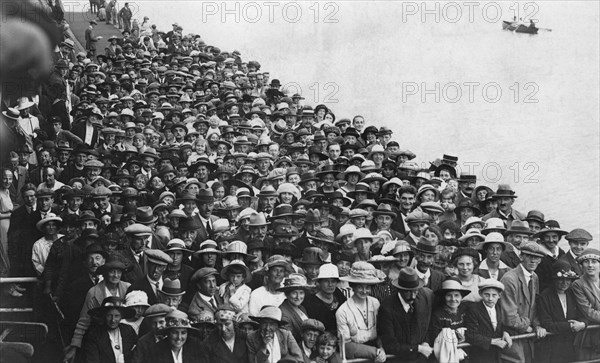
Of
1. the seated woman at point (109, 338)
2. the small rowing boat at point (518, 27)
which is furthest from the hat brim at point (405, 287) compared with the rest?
the small rowing boat at point (518, 27)

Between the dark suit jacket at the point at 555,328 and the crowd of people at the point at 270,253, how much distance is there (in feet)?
0.05

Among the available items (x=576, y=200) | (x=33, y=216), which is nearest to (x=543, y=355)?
(x=33, y=216)

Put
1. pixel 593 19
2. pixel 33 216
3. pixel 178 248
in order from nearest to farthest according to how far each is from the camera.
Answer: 1. pixel 178 248
2. pixel 33 216
3. pixel 593 19

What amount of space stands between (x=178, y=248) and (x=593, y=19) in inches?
974

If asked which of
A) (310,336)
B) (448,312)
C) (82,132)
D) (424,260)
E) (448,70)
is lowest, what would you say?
(310,336)

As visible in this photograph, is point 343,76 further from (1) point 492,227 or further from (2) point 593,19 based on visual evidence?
(1) point 492,227

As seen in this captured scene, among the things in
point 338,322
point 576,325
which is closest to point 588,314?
point 576,325

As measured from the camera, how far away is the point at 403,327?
7676 millimetres

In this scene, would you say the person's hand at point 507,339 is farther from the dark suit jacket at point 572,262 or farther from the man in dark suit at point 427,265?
the dark suit jacket at point 572,262

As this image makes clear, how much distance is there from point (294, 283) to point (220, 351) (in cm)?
106

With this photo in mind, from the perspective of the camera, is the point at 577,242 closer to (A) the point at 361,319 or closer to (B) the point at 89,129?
(A) the point at 361,319

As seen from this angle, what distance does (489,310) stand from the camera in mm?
8078

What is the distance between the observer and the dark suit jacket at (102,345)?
23.6 feet

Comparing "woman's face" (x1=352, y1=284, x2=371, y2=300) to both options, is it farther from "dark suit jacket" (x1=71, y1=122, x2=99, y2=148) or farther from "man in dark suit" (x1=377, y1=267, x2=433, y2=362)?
"dark suit jacket" (x1=71, y1=122, x2=99, y2=148)
